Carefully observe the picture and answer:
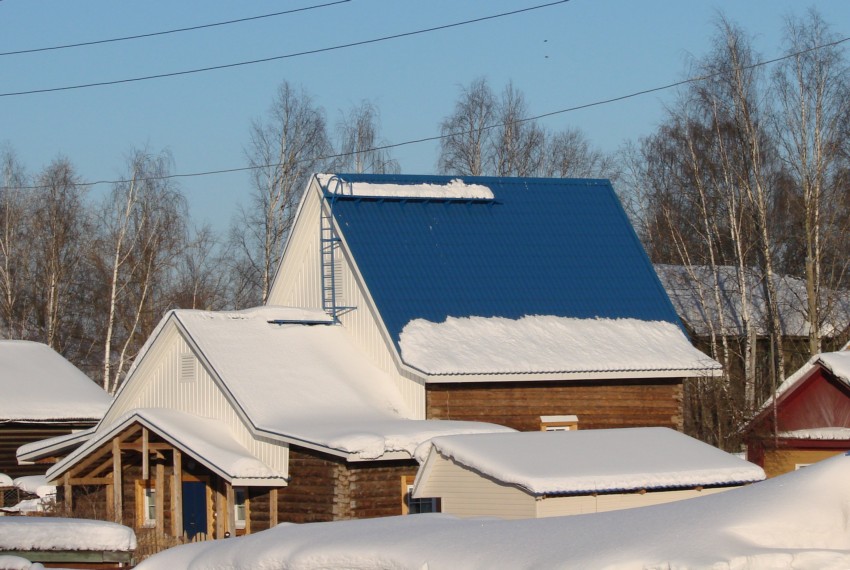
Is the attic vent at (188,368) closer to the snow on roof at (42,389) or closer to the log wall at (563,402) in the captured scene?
the log wall at (563,402)

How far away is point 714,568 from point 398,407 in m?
17.8

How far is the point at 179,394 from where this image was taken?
27109 millimetres

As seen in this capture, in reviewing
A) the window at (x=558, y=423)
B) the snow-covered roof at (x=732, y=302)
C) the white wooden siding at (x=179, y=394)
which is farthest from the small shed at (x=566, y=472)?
the snow-covered roof at (x=732, y=302)

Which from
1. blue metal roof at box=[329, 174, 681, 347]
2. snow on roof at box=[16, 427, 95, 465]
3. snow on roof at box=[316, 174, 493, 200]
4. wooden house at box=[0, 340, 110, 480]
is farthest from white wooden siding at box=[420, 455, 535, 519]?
wooden house at box=[0, 340, 110, 480]

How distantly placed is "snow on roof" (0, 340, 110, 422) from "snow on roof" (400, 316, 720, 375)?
14.9 m

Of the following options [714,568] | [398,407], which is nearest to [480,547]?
[714,568]

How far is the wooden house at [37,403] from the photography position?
3762cm

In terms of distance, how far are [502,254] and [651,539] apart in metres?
20.8

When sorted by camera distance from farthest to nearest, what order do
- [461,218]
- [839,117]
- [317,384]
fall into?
1. [839,117]
2. [461,218]
3. [317,384]

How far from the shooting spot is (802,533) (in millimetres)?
8633

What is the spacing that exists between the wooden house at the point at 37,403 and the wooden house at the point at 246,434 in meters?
9.38

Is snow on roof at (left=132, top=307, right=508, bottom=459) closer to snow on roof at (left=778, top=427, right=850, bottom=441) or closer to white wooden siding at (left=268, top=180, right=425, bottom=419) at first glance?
white wooden siding at (left=268, top=180, right=425, bottom=419)

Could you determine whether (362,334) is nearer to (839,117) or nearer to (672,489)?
(672,489)

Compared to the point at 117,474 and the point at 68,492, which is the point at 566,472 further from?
the point at 68,492
